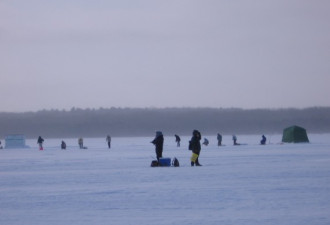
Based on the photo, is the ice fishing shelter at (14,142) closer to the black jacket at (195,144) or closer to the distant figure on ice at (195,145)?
the distant figure on ice at (195,145)

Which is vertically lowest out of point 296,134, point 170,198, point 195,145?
point 170,198

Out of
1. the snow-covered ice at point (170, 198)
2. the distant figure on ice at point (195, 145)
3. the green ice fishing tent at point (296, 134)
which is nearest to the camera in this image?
the snow-covered ice at point (170, 198)

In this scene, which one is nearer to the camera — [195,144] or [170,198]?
[170,198]

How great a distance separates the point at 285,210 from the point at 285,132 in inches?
2130

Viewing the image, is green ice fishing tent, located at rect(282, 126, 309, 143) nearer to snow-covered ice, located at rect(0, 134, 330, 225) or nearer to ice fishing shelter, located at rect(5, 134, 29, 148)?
ice fishing shelter, located at rect(5, 134, 29, 148)

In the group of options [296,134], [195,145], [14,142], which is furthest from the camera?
[14,142]

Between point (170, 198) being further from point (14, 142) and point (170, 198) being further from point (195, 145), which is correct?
point (14, 142)

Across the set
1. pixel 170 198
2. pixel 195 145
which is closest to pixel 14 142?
pixel 195 145

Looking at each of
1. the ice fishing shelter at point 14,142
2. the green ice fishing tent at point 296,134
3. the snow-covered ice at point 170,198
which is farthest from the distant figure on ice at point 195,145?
the ice fishing shelter at point 14,142

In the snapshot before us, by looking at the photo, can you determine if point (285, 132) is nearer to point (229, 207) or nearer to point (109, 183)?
point (109, 183)

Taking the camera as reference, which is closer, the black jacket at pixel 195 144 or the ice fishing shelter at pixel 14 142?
the black jacket at pixel 195 144

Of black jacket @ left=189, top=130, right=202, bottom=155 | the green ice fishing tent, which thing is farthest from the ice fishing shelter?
black jacket @ left=189, top=130, right=202, bottom=155

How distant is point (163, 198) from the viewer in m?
15.5

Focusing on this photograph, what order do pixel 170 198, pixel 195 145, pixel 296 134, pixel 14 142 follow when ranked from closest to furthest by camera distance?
pixel 170 198
pixel 195 145
pixel 296 134
pixel 14 142
